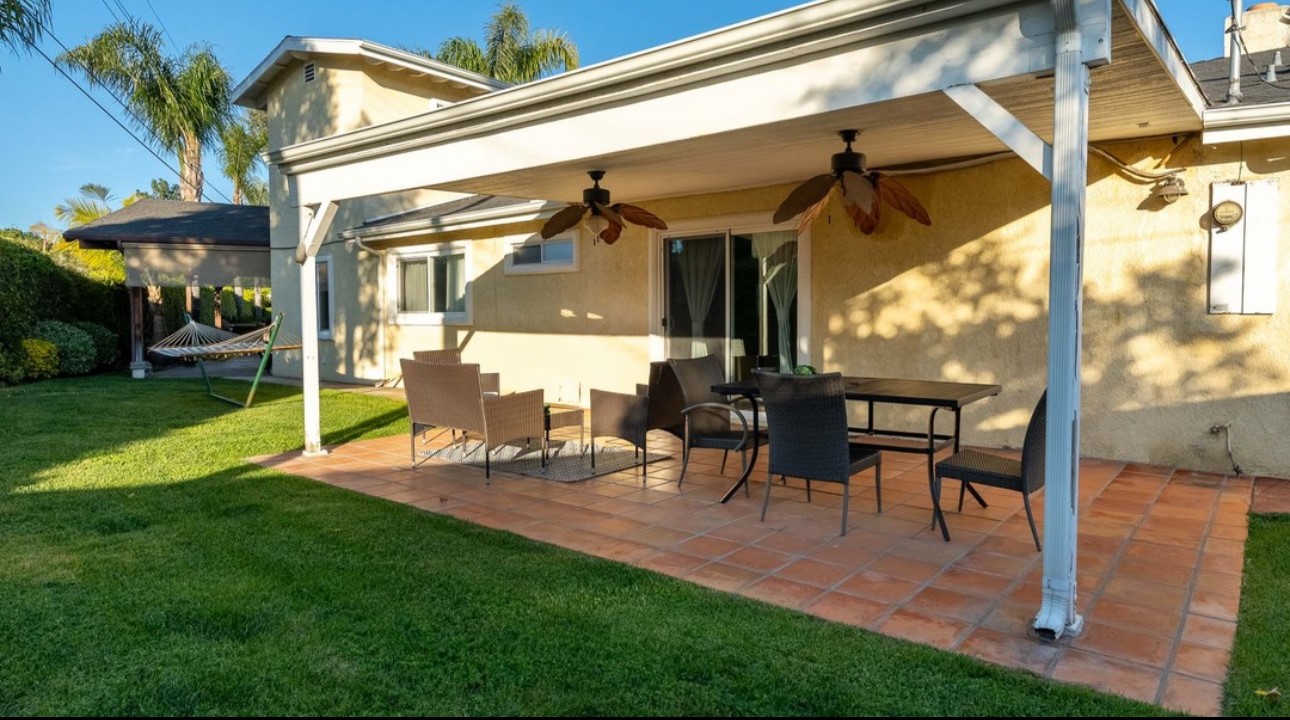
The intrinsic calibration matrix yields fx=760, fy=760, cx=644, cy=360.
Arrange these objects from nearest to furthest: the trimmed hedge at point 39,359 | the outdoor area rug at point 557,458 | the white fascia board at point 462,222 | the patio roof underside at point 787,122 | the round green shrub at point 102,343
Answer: the patio roof underside at point 787,122, the outdoor area rug at point 557,458, the white fascia board at point 462,222, the trimmed hedge at point 39,359, the round green shrub at point 102,343

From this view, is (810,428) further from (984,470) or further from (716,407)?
(716,407)

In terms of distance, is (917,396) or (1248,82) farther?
(1248,82)

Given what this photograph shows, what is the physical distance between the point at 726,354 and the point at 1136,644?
541cm

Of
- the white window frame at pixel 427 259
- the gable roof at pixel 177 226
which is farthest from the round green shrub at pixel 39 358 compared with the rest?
the white window frame at pixel 427 259

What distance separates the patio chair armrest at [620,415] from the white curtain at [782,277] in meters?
2.38

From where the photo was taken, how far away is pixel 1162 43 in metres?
3.77

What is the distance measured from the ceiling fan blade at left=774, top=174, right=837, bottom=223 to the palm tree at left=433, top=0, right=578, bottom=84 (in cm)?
2116

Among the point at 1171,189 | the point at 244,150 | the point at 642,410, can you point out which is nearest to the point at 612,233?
the point at 642,410

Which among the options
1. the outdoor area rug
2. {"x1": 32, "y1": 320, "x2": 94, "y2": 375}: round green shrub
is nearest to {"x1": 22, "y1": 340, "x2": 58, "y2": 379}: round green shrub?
{"x1": 32, "y1": 320, "x2": 94, "y2": 375}: round green shrub

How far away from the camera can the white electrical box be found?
529 cm

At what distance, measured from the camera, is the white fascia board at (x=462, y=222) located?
30.0 ft

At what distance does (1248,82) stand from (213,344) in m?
11.9

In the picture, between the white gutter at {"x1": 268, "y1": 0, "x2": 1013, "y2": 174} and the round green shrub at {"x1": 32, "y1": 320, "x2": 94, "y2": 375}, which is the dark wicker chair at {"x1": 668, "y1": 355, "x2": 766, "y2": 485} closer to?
the white gutter at {"x1": 268, "y1": 0, "x2": 1013, "y2": 174}

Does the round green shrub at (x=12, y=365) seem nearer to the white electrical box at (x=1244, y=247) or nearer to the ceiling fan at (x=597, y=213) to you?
the ceiling fan at (x=597, y=213)
